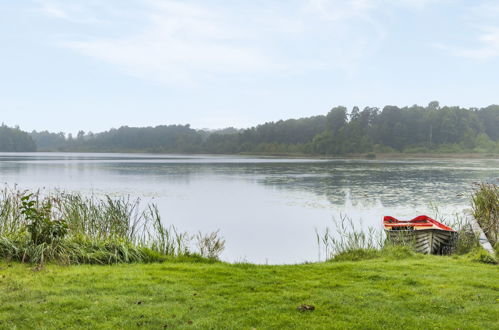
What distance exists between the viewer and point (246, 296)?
5.71m

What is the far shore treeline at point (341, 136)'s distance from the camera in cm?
11750

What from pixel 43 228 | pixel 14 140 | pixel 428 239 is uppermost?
pixel 14 140

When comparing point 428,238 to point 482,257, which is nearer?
point 482,257

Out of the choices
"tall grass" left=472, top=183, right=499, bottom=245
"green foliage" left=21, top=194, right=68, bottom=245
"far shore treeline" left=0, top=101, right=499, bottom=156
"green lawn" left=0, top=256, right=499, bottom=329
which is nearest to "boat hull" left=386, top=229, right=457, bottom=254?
"tall grass" left=472, top=183, right=499, bottom=245

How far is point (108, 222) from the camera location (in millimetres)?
10602

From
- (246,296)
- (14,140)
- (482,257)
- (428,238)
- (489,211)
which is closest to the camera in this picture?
(246,296)

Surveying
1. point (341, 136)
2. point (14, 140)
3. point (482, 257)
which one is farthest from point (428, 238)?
point (14, 140)

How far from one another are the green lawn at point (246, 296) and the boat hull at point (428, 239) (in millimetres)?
3385

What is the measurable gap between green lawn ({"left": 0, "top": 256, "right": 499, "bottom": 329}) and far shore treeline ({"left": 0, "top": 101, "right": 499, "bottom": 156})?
11473 cm

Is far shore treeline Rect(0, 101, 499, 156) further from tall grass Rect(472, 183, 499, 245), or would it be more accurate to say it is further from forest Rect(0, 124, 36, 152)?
tall grass Rect(472, 183, 499, 245)

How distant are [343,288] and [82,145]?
180 meters

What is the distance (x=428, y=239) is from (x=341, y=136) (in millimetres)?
111233

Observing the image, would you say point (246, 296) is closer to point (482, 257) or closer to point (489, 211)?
point (482, 257)

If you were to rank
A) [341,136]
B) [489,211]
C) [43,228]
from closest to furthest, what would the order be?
1. [43,228]
2. [489,211]
3. [341,136]
